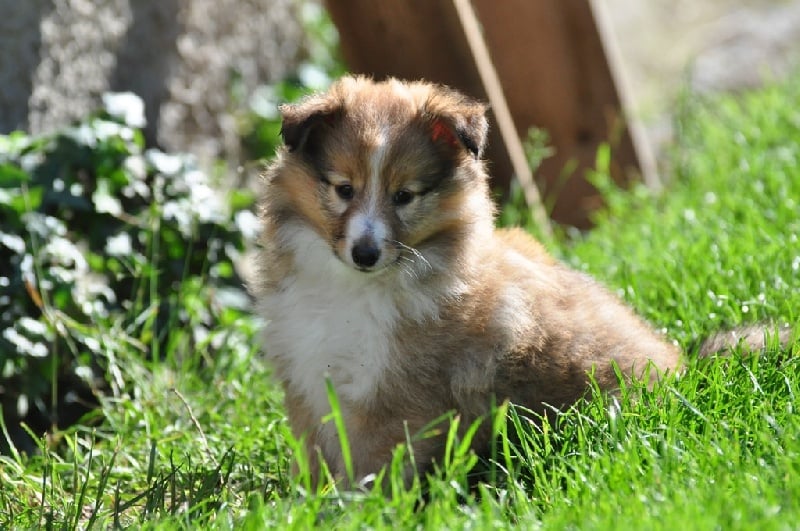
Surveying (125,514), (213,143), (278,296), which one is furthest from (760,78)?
(125,514)

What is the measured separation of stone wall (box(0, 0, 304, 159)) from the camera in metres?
5.02

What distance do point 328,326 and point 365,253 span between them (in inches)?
13.2

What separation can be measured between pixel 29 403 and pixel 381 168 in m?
2.05

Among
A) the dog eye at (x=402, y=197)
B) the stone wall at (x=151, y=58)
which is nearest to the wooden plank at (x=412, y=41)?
the stone wall at (x=151, y=58)

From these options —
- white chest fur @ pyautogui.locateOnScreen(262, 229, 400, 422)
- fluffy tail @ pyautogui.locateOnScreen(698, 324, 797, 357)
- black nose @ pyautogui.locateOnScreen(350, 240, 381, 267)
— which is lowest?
fluffy tail @ pyautogui.locateOnScreen(698, 324, 797, 357)

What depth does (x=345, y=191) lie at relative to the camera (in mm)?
3686

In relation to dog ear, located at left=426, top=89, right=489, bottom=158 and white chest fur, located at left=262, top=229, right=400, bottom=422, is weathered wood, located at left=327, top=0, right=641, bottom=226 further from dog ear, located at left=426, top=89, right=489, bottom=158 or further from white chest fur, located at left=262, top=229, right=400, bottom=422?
white chest fur, located at left=262, top=229, right=400, bottom=422

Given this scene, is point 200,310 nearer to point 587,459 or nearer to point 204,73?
point 204,73

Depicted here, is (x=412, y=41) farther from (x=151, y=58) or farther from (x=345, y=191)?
(x=345, y=191)

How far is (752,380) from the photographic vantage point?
365 cm

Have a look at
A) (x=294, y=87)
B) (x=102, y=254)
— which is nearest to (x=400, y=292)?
(x=102, y=254)

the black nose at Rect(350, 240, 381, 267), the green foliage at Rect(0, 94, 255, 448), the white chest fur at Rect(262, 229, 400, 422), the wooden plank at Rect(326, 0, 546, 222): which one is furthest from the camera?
the wooden plank at Rect(326, 0, 546, 222)

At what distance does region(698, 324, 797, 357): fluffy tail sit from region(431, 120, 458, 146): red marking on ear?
1.22 meters

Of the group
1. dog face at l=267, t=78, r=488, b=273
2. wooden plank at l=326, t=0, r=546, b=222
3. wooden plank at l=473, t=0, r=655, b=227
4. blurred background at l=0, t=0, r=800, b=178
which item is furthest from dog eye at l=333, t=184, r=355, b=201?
wooden plank at l=473, t=0, r=655, b=227
